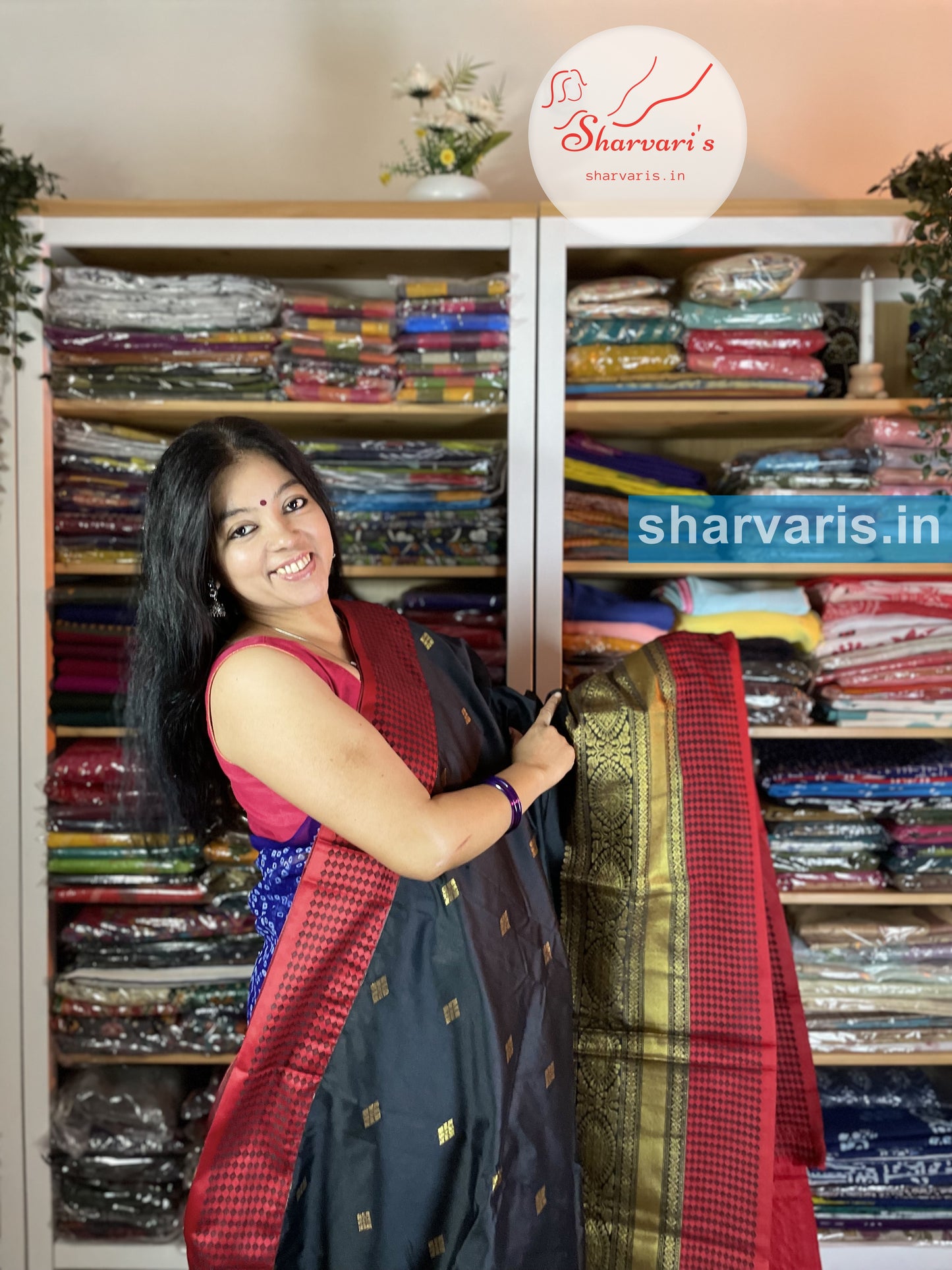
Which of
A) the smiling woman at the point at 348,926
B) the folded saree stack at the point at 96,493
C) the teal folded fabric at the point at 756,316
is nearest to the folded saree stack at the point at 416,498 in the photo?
the folded saree stack at the point at 96,493

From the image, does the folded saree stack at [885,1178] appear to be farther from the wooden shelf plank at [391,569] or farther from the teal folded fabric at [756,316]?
the teal folded fabric at [756,316]

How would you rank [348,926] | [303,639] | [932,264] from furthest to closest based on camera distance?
[932,264]
[303,639]
[348,926]

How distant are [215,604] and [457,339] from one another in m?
0.91

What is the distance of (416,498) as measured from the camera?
201 cm

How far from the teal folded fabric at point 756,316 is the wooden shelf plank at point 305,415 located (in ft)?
1.38

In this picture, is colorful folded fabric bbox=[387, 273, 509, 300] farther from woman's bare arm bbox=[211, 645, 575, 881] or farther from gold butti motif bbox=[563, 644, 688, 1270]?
woman's bare arm bbox=[211, 645, 575, 881]

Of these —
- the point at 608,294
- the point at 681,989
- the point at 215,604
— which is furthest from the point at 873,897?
the point at 215,604

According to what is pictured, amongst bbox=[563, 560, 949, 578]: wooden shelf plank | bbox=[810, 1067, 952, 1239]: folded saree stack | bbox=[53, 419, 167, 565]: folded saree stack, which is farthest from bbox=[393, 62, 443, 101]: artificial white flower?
bbox=[810, 1067, 952, 1239]: folded saree stack

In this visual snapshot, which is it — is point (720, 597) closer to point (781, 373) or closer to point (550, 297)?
point (781, 373)

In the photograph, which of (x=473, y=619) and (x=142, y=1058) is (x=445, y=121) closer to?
(x=473, y=619)

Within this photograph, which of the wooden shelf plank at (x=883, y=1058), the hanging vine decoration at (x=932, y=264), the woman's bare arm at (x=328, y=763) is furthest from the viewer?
the wooden shelf plank at (x=883, y=1058)

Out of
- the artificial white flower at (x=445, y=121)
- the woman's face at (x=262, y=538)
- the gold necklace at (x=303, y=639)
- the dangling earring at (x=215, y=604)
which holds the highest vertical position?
the artificial white flower at (x=445, y=121)

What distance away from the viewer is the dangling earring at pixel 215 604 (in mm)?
1223

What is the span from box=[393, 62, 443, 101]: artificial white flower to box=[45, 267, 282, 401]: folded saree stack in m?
0.47
